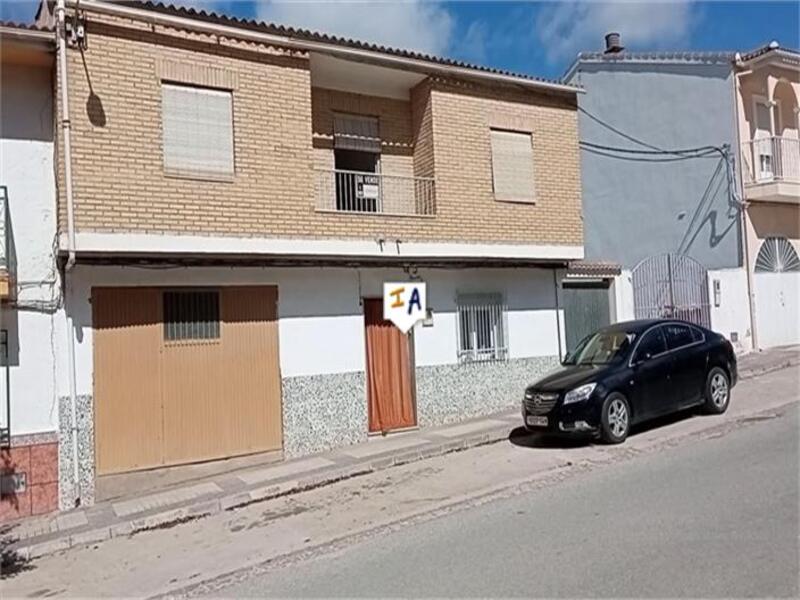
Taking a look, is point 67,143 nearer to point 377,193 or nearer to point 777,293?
point 377,193

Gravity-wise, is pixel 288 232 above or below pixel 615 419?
above

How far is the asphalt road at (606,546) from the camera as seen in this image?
15.4 ft

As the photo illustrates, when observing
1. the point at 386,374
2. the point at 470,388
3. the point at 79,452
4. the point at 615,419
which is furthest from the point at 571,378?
the point at 79,452

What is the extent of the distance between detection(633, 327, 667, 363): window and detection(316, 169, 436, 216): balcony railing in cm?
418

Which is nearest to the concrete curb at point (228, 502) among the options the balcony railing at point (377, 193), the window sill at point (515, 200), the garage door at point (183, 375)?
the garage door at point (183, 375)

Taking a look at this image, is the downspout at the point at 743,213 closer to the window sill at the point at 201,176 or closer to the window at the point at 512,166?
the window at the point at 512,166

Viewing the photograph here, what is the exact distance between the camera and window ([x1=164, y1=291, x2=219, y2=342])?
33.3 ft

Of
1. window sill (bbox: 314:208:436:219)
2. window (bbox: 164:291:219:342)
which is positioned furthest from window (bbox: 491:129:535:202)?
window (bbox: 164:291:219:342)

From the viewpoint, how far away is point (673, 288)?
55.0 ft

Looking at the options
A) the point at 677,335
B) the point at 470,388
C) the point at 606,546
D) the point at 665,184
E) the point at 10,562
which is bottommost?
the point at 10,562

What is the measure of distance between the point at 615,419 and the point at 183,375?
6273mm

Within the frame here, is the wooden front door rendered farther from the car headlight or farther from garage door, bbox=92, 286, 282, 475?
the car headlight

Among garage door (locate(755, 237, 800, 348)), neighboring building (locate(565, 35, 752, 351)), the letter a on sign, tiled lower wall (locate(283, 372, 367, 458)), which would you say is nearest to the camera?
tiled lower wall (locate(283, 372, 367, 458))

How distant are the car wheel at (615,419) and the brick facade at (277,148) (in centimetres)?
412
